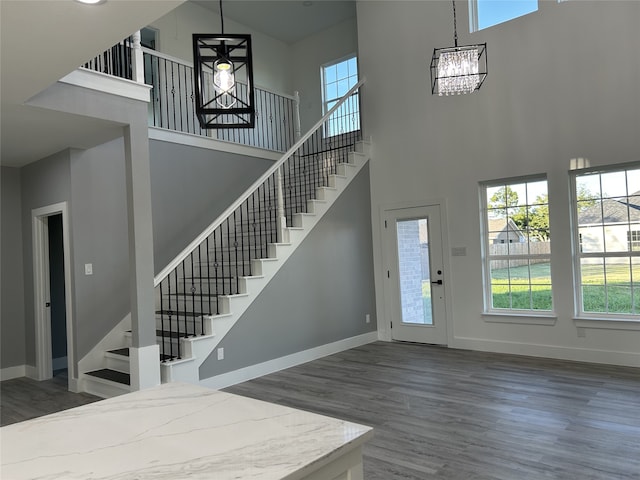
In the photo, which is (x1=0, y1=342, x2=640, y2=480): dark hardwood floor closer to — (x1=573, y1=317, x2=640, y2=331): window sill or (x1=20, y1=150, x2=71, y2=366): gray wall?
(x1=573, y1=317, x2=640, y2=331): window sill

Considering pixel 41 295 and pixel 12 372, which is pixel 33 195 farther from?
pixel 12 372

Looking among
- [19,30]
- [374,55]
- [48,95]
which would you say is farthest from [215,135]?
[19,30]

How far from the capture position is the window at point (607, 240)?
5.23 meters

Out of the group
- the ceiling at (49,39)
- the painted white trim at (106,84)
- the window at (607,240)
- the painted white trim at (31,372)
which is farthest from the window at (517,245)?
the painted white trim at (31,372)

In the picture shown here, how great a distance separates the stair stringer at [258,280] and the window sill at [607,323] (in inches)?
133

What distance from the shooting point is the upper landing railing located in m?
4.91

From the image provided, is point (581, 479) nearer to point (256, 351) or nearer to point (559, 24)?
point (256, 351)

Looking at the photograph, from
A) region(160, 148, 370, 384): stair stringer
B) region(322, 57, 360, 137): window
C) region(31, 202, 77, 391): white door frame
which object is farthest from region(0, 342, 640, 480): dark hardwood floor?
region(322, 57, 360, 137): window

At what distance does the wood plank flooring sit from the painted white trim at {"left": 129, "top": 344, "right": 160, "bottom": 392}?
0.87 metres

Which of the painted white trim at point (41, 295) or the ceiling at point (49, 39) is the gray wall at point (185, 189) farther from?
the ceiling at point (49, 39)

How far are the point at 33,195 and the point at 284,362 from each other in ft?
A: 12.3

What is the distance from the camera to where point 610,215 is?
211 inches

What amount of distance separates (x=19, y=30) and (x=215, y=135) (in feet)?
14.5

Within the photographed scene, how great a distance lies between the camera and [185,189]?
21.6 feet
